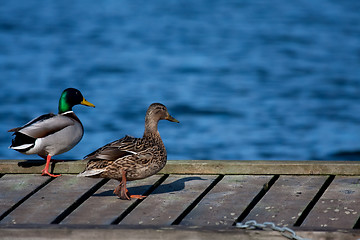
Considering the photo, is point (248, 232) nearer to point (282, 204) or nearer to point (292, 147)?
point (282, 204)

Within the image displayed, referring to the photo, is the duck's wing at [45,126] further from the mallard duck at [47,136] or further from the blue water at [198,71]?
the blue water at [198,71]

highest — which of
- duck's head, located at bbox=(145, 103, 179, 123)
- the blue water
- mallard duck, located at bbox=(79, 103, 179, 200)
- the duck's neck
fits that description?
duck's head, located at bbox=(145, 103, 179, 123)

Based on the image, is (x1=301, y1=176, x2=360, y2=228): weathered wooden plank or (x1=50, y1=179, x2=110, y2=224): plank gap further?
(x1=50, y1=179, x2=110, y2=224): plank gap

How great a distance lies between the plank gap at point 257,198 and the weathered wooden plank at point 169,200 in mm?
371

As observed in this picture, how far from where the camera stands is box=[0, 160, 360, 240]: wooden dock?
462cm

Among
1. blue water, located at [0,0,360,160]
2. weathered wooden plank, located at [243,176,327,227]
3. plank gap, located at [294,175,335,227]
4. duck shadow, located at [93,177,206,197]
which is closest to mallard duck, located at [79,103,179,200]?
duck shadow, located at [93,177,206,197]

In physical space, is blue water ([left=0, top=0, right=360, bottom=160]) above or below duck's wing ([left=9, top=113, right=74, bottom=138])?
below

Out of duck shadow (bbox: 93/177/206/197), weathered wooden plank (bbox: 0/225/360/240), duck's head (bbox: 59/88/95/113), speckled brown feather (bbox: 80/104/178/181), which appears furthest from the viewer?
duck's head (bbox: 59/88/95/113)

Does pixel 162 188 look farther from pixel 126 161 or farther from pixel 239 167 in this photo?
pixel 239 167

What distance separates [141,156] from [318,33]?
18.6 metres

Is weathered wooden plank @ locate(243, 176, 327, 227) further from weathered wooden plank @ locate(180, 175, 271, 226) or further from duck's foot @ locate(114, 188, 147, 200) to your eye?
duck's foot @ locate(114, 188, 147, 200)

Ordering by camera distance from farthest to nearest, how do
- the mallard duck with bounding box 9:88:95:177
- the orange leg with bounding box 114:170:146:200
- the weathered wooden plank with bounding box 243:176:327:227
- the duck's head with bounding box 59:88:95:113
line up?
the duck's head with bounding box 59:88:95:113 < the mallard duck with bounding box 9:88:95:177 < the orange leg with bounding box 114:170:146:200 < the weathered wooden plank with bounding box 243:176:327:227

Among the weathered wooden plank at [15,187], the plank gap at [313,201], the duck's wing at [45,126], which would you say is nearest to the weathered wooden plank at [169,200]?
the plank gap at [313,201]

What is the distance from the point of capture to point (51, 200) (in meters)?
5.30
